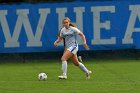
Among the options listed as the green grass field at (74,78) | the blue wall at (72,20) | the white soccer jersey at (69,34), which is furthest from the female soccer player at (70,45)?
the blue wall at (72,20)

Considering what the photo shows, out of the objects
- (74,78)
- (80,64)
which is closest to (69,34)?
(80,64)

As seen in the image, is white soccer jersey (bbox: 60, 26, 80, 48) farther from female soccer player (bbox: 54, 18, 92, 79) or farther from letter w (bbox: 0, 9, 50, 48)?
letter w (bbox: 0, 9, 50, 48)

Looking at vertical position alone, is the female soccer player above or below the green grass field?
above

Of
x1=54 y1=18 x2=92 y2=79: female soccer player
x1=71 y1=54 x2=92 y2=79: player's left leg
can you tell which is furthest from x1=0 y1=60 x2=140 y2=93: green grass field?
x1=54 y1=18 x2=92 y2=79: female soccer player

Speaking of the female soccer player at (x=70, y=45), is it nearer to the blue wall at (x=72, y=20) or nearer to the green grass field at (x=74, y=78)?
the green grass field at (x=74, y=78)

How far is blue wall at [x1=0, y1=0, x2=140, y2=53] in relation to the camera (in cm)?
2550

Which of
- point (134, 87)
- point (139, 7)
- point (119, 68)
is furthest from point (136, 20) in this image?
point (134, 87)

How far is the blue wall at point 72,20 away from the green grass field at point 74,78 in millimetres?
891

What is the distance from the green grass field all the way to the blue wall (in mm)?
891

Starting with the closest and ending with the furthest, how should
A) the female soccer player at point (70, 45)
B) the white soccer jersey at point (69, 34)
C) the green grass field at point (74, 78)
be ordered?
the green grass field at point (74, 78), the female soccer player at point (70, 45), the white soccer jersey at point (69, 34)

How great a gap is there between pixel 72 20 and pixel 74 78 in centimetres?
790

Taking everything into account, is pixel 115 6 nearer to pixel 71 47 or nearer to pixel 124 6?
pixel 124 6

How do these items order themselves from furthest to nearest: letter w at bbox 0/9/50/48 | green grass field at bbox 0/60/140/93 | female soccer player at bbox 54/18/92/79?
letter w at bbox 0/9/50/48 < female soccer player at bbox 54/18/92/79 < green grass field at bbox 0/60/140/93

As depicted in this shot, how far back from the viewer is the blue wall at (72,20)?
25.5 m
